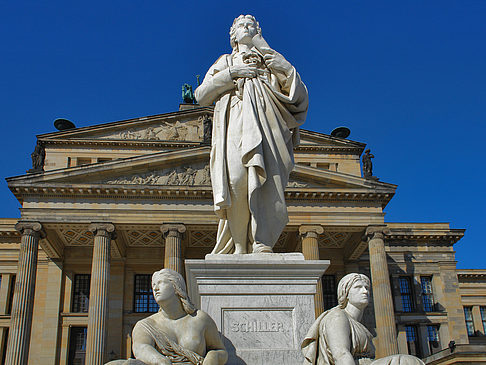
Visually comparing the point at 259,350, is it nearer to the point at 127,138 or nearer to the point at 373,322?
the point at 373,322

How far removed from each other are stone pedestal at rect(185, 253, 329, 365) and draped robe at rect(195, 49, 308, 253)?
0.63 meters

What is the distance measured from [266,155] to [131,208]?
107 ft

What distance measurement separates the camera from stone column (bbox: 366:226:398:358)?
116ft

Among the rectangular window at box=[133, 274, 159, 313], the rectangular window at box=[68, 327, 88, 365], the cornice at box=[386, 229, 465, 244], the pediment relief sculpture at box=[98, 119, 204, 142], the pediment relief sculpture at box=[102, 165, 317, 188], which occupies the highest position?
the pediment relief sculpture at box=[98, 119, 204, 142]

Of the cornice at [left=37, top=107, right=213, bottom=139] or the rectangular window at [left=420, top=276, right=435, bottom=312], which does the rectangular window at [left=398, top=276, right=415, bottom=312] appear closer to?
the rectangular window at [left=420, top=276, right=435, bottom=312]

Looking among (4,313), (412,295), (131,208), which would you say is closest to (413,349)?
(412,295)

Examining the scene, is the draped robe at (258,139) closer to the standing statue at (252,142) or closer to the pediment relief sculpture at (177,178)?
the standing statue at (252,142)

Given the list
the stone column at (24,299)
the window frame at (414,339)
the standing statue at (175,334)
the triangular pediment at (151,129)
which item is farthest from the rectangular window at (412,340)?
the standing statue at (175,334)

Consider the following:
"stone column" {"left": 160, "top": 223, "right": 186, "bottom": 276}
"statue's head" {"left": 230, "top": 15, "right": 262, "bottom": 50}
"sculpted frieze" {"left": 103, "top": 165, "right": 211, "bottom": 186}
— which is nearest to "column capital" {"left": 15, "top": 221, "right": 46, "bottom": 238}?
"sculpted frieze" {"left": 103, "top": 165, "right": 211, "bottom": 186}

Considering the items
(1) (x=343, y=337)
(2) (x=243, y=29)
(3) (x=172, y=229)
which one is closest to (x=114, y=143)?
(3) (x=172, y=229)

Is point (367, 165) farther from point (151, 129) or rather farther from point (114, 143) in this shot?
point (114, 143)

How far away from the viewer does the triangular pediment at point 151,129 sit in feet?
158

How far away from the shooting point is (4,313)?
43969mm

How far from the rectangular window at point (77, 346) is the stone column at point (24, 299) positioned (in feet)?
25.4
